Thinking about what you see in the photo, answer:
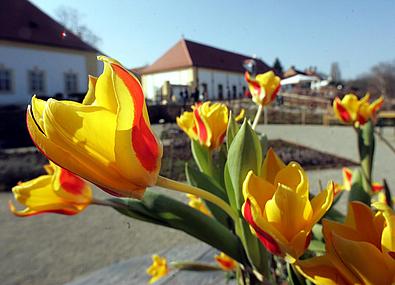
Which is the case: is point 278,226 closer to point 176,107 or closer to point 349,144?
point 176,107

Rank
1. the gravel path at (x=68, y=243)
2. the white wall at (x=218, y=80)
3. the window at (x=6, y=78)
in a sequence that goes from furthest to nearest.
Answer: the window at (x=6, y=78), the gravel path at (x=68, y=243), the white wall at (x=218, y=80)

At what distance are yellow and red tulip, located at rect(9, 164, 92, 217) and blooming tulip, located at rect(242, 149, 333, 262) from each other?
221mm

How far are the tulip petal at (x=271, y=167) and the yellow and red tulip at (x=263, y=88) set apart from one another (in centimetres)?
24

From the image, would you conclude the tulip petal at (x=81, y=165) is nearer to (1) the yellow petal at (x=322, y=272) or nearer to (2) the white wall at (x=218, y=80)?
(1) the yellow petal at (x=322, y=272)

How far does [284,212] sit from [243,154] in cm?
6

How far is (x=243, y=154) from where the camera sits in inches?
9.9

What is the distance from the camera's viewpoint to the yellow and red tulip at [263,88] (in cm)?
49

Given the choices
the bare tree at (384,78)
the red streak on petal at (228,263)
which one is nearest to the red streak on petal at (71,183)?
the red streak on petal at (228,263)

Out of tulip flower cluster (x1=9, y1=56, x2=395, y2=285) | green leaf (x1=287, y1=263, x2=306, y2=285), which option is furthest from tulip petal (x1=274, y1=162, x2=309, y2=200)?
green leaf (x1=287, y1=263, x2=306, y2=285)

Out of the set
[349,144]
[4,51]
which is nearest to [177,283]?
[349,144]

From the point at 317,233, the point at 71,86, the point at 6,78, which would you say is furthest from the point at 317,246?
the point at 6,78

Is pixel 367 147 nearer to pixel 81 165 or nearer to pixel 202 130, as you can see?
pixel 202 130

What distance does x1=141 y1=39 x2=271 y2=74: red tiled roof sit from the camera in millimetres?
464

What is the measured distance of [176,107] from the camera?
52 centimetres
